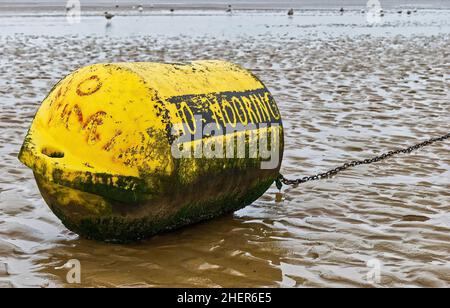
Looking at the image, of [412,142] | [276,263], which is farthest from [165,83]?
[412,142]

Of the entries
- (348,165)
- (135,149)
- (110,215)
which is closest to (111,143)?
(135,149)

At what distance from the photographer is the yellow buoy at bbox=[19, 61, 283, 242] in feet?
15.6

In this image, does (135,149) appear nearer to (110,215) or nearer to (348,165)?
(110,215)

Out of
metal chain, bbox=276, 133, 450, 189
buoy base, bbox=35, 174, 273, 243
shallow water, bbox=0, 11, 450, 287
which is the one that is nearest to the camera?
shallow water, bbox=0, 11, 450, 287

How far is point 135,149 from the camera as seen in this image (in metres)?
4.76

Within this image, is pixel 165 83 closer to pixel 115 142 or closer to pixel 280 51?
pixel 115 142

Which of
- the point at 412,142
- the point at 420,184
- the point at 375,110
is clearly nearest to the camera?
the point at 420,184

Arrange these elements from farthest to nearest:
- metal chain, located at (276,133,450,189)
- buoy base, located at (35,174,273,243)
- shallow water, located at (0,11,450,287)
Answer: metal chain, located at (276,133,450,189)
buoy base, located at (35,174,273,243)
shallow water, located at (0,11,450,287)

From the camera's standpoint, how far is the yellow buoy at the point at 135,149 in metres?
4.75

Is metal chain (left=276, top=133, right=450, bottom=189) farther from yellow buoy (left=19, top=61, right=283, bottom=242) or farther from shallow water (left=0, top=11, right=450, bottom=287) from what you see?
yellow buoy (left=19, top=61, right=283, bottom=242)

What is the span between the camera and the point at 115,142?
4750mm

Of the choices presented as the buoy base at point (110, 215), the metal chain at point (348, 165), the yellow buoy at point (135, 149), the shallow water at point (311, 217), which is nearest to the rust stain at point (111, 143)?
the yellow buoy at point (135, 149)

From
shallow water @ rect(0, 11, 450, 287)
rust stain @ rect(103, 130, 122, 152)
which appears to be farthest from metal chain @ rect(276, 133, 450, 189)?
rust stain @ rect(103, 130, 122, 152)

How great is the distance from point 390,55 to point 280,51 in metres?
3.50
